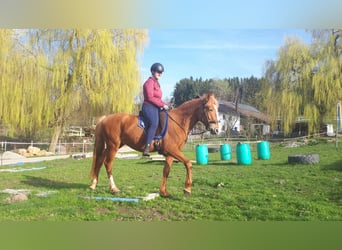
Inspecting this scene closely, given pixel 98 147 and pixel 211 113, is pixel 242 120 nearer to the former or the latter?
pixel 211 113

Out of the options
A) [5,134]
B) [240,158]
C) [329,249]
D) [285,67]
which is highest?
[285,67]

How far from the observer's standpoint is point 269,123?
A: 584cm

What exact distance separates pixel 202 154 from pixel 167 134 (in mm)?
714

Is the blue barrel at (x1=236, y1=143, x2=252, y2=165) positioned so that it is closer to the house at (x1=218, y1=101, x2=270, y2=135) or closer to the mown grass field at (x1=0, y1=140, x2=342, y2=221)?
the mown grass field at (x1=0, y1=140, x2=342, y2=221)

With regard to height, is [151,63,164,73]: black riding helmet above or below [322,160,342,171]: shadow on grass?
above

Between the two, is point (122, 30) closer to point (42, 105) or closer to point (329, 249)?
point (42, 105)

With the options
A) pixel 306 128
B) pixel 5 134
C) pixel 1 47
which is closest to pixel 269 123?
pixel 306 128

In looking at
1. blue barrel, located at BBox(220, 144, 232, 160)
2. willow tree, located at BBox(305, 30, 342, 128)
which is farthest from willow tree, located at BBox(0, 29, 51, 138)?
willow tree, located at BBox(305, 30, 342, 128)

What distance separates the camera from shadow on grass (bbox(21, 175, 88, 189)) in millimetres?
5633

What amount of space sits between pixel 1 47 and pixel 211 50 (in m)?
4.35

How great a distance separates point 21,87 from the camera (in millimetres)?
6777

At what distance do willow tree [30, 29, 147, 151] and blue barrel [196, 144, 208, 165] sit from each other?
156cm

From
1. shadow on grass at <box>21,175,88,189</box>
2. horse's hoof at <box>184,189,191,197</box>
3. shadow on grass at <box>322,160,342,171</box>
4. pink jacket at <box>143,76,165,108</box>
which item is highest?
pink jacket at <box>143,76,165,108</box>

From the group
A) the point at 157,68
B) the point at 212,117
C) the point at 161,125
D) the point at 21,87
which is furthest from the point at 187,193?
the point at 21,87
